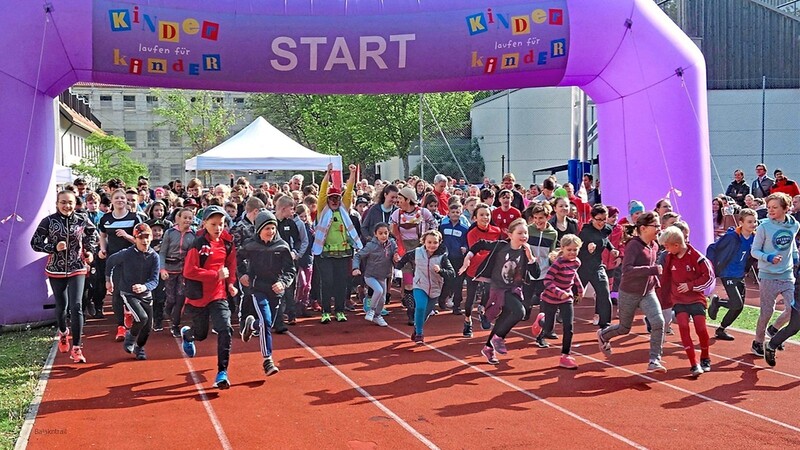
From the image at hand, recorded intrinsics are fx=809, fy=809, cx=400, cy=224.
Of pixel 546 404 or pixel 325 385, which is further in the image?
pixel 325 385

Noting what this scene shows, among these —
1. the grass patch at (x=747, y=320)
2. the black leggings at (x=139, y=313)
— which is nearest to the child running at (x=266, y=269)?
the black leggings at (x=139, y=313)

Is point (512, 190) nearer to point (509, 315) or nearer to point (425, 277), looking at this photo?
point (425, 277)

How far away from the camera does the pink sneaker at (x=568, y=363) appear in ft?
Result: 28.7

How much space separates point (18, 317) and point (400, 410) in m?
6.45

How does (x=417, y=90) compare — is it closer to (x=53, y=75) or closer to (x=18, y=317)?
(x=53, y=75)

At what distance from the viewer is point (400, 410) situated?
23.5 feet

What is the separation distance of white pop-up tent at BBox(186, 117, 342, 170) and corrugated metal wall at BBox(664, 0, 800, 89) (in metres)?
13.4

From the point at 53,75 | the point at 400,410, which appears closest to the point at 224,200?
the point at 53,75

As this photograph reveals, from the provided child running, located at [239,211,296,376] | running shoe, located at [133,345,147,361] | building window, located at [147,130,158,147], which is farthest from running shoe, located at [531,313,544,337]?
building window, located at [147,130,158,147]

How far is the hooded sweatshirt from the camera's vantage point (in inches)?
349

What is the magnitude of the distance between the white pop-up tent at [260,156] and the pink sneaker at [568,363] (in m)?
14.0

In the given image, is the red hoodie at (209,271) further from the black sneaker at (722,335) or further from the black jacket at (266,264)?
the black sneaker at (722,335)

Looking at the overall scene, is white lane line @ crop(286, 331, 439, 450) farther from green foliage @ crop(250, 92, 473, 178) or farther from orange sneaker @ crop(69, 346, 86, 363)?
green foliage @ crop(250, 92, 473, 178)

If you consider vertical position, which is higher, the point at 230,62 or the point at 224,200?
the point at 230,62
